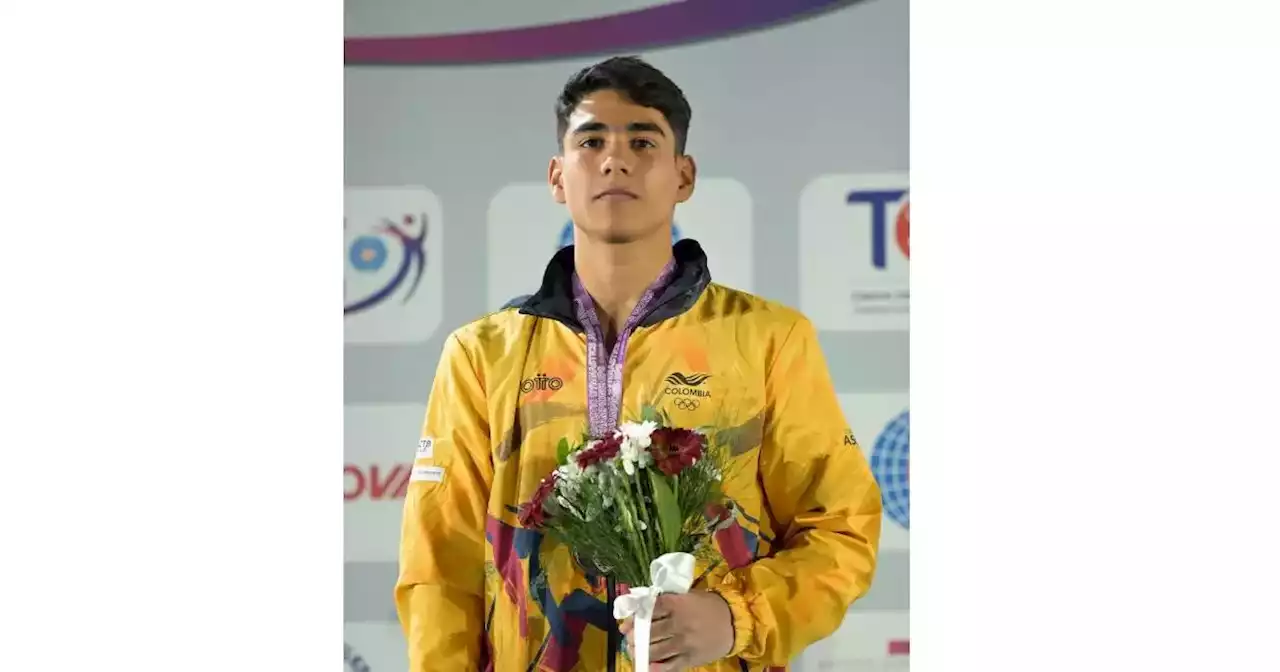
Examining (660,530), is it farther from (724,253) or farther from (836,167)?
(836,167)

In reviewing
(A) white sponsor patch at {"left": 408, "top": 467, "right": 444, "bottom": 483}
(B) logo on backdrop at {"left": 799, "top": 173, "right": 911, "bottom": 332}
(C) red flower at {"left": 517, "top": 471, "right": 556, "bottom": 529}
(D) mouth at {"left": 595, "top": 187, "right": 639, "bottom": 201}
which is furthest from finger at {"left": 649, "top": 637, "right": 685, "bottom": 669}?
(D) mouth at {"left": 595, "top": 187, "right": 639, "bottom": 201}

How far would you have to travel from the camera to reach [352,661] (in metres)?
2.65

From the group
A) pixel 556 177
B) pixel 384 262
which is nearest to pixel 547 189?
pixel 556 177

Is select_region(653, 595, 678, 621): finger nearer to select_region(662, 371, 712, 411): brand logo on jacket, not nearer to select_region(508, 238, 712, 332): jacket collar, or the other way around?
select_region(662, 371, 712, 411): brand logo on jacket

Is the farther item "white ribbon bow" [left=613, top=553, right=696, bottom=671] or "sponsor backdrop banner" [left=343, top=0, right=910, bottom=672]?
"sponsor backdrop banner" [left=343, top=0, right=910, bottom=672]

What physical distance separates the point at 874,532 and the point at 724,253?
0.64 metres

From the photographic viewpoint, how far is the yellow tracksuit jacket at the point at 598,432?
2490mm

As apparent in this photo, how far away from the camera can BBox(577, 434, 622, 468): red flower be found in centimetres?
231

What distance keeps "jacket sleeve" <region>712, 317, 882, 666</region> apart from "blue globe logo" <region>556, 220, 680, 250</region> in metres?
0.31

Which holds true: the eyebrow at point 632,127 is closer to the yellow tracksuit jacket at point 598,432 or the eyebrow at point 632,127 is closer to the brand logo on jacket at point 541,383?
the yellow tracksuit jacket at point 598,432

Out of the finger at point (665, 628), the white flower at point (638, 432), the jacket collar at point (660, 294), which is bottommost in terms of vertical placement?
the finger at point (665, 628)

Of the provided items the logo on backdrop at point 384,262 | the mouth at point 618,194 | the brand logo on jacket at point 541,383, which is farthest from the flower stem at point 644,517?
the logo on backdrop at point 384,262

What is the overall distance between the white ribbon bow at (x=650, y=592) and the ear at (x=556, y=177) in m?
0.81
